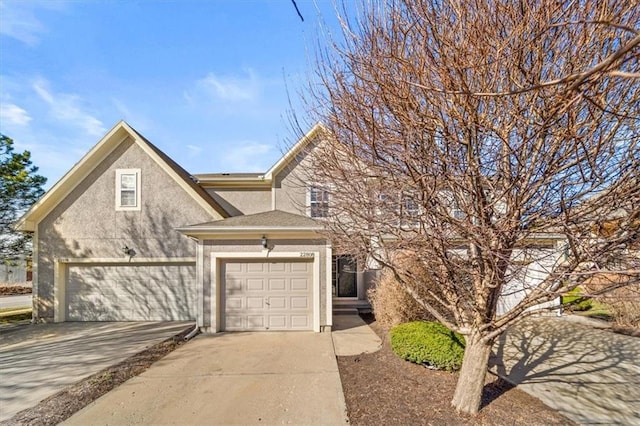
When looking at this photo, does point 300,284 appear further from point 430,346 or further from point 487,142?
point 487,142

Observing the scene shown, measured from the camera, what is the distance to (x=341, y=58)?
4.93 metres

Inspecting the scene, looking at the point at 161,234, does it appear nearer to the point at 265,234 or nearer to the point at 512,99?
the point at 265,234

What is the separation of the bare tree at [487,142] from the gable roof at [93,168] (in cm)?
906

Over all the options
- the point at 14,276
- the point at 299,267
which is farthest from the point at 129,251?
the point at 14,276

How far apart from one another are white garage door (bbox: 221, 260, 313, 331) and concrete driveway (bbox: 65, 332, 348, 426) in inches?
66.7

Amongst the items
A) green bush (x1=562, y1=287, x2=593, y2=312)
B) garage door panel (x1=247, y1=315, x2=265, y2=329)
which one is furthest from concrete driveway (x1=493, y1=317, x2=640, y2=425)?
garage door panel (x1=247, y1=315, x2=265, y2=329)

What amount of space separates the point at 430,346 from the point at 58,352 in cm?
938

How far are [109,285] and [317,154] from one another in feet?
35.5

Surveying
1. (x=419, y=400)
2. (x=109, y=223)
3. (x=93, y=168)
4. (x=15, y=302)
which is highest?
(x=93, y=168)

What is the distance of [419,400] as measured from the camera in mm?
5250

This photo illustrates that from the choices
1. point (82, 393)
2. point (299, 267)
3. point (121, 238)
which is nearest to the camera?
point (82, 393)

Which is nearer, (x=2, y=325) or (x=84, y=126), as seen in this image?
(x=2, y=325)

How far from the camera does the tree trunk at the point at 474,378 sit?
4832 mm

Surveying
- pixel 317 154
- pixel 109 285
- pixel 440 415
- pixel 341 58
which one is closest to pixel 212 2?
pixel 341 58
